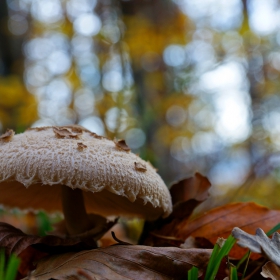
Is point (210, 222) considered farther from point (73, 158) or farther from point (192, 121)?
point (192, 121)

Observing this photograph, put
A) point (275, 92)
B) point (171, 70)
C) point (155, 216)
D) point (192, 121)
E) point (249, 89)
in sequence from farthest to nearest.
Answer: point (192, 121) < point (249, 89) < point (275, 92) < point (171, 70) < point (155, 216)

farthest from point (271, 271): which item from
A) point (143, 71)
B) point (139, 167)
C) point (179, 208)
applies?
point (143, 71)

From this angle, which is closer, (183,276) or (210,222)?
(183,276)

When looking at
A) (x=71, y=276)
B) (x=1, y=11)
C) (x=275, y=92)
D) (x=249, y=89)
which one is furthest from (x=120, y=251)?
(x=249, y=89)

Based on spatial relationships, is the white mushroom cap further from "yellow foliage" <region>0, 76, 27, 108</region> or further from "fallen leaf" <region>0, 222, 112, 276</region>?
"yellow foliage" <region>0, 76, 27, 108</region>

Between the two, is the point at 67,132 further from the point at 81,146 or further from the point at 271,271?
the point at 271,271

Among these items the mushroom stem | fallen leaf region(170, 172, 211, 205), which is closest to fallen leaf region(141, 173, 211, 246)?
fallen leaf region(170, 172, 211, 205)

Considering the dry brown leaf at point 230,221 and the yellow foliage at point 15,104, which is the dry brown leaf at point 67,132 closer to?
the dry brown leaf at point 230,221
